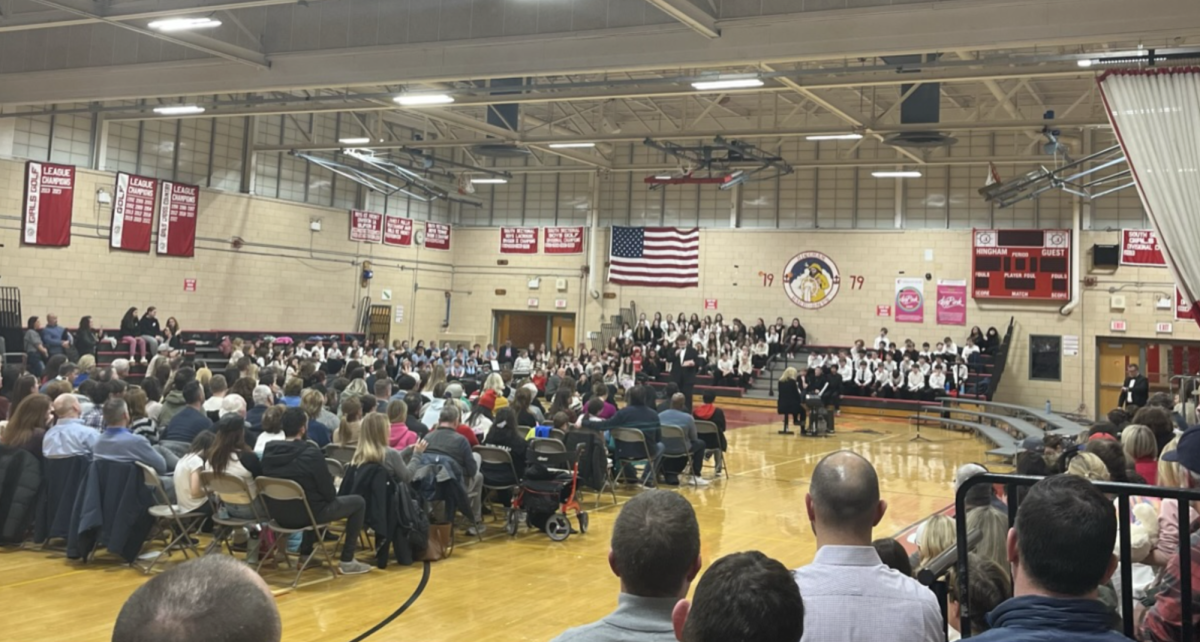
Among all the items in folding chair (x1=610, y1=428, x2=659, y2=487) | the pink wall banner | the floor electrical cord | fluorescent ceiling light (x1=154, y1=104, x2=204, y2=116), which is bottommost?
the floor electrical cord

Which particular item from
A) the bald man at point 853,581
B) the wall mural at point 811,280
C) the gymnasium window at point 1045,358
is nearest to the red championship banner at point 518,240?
the wall mural at point 811,280

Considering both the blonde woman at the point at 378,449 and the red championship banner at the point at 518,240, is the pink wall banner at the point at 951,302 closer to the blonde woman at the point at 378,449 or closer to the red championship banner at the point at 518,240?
the red championship banner at the point at 518,240

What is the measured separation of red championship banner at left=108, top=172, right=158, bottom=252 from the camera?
18.4m

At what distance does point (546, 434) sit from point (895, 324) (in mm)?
15602

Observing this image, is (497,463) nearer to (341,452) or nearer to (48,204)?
(341,452)

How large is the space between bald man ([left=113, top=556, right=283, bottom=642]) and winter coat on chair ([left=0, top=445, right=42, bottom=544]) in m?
6.41

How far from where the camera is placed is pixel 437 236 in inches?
1043

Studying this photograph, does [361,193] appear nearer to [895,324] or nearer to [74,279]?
[74,279]

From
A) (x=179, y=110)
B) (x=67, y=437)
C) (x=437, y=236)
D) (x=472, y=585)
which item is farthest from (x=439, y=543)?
(x=437, y=236)

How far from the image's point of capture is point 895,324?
22.1 meters

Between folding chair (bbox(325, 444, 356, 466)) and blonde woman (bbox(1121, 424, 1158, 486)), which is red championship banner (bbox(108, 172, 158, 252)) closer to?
folding chair (bbox(325, 444, 356, 466))

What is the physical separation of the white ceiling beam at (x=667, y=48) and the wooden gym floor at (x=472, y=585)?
4.78 m

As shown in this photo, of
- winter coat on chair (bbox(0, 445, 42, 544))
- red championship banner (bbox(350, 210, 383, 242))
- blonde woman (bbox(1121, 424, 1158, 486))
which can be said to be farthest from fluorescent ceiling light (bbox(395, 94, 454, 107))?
red championship banner (bbox(350, 210, 383, 242))

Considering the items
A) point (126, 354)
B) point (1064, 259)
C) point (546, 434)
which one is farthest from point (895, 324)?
point (126, 354)
